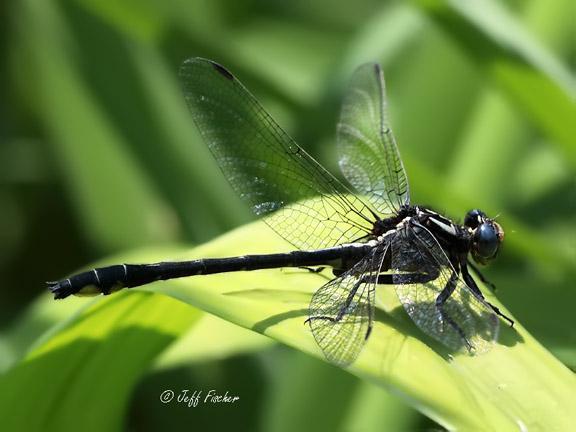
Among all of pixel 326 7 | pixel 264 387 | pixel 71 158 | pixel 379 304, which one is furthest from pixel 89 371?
pixel 326 7

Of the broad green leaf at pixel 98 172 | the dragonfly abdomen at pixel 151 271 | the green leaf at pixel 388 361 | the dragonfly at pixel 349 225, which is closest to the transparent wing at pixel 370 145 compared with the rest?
the dragonfly at pixel 349 225

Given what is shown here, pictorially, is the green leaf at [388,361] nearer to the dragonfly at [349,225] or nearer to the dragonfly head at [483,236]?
the dragonfly at [349,225]

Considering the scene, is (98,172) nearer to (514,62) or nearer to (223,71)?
(223,71)

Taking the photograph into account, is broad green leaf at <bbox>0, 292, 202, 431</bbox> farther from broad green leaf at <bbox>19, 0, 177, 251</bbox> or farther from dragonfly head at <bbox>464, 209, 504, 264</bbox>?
broad green leaf at <bbox>19, 0, 177, 251</bbox>

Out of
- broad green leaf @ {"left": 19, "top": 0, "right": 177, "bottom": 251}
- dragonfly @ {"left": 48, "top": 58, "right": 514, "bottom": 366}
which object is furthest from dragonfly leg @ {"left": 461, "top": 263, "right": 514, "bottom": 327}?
Answer: broad green leaf @ {"left": 19, "top": 0, "right": 177, "bottom": 251}

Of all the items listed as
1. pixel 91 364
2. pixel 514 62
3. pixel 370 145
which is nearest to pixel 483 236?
pixel 370 145

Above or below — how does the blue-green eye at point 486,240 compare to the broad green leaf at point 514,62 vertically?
below

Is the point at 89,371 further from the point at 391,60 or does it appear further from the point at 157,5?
the point at 391,60
